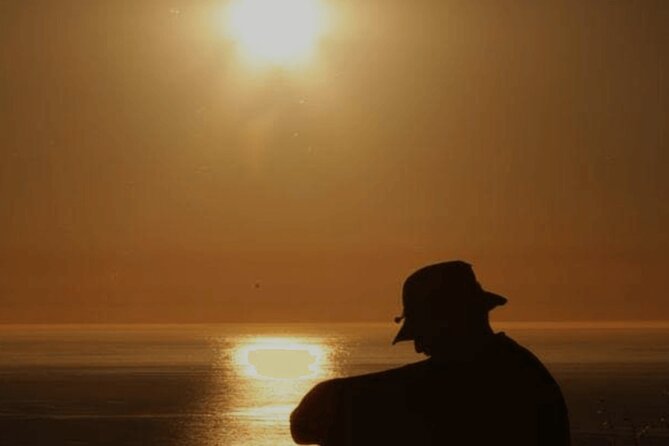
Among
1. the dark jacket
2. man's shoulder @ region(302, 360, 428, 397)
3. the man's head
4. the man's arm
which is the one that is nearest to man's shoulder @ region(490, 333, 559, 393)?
the dark jacket

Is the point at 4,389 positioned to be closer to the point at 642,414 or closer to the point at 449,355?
the point at 642,414

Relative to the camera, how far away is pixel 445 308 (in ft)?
16.0

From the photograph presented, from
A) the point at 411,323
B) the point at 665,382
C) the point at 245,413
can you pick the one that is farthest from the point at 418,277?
the point at 665,382

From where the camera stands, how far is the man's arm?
14.9 feet

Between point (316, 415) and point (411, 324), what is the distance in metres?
0.47

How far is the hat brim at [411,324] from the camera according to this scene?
4777mm

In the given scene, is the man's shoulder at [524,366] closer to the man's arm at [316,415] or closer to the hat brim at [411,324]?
the hat brim at [411,324]

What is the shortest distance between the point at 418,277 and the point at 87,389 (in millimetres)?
146632

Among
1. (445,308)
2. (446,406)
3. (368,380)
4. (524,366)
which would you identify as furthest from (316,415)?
(524,366)

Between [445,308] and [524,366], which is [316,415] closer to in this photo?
[445,308]

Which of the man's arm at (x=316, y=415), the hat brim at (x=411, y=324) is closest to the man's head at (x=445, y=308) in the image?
the hat brim at (x=411, y=324)

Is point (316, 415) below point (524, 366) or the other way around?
below

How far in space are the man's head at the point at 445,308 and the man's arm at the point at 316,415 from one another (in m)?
0.33

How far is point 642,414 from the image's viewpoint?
3834 inches
